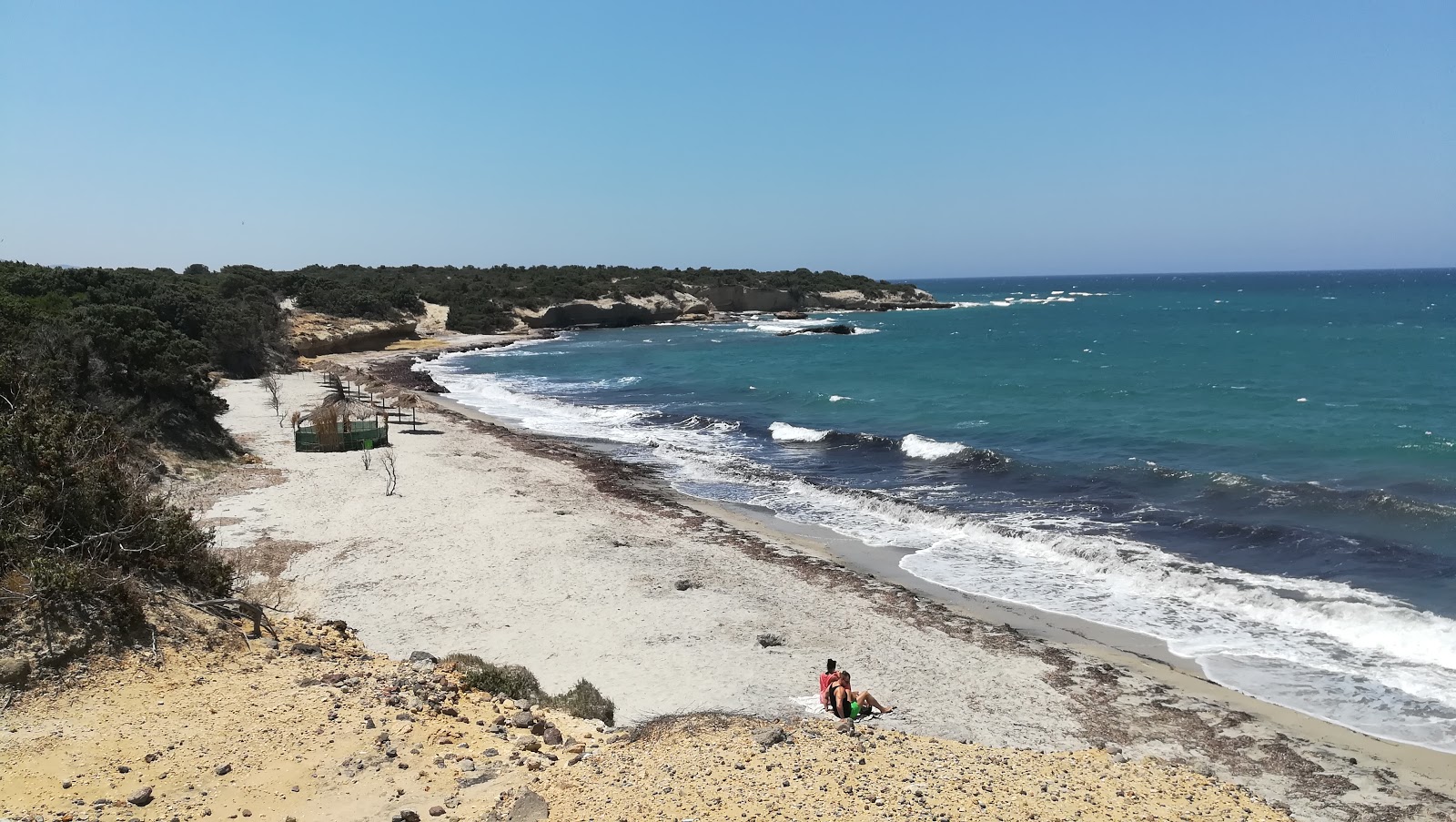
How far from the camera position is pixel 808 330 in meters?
76.6

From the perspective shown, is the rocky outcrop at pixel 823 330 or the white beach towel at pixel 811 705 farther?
the rocky outcrop at pixel 823 330

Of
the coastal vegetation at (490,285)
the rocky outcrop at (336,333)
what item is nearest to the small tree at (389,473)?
the rocky outcrop at (336,333)

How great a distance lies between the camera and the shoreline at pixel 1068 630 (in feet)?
31.2

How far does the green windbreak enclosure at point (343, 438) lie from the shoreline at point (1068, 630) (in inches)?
357

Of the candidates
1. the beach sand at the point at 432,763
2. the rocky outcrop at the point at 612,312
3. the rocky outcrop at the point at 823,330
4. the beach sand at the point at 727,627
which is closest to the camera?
the beach sand at the point at 432,763

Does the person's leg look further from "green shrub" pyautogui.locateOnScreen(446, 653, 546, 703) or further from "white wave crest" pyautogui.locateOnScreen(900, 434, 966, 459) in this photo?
"white wave crest" pyautogui.locateOnScreen(900, 434, 966, 459)

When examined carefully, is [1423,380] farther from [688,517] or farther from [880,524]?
[688,517]

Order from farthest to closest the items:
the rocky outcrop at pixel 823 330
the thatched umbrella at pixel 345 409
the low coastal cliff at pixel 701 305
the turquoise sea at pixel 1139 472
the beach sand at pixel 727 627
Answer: the low coastal cliff at pixel 701 305
the rocky outcrop at pixel 823 330
the thatched umbrella at pixel 345 409
the turquoise sea at pixel 1139 472
the beach sand at pixel 727 627

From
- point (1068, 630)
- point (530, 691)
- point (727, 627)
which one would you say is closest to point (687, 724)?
point (530, 691)

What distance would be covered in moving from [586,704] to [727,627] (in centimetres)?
358

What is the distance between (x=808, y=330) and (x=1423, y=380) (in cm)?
4628

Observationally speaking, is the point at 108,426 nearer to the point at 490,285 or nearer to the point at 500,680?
the point at 500,680

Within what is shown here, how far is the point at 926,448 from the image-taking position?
25734 millimetres

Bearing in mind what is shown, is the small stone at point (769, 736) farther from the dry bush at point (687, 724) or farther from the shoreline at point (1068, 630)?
the shoreline at point (1068, 630)
